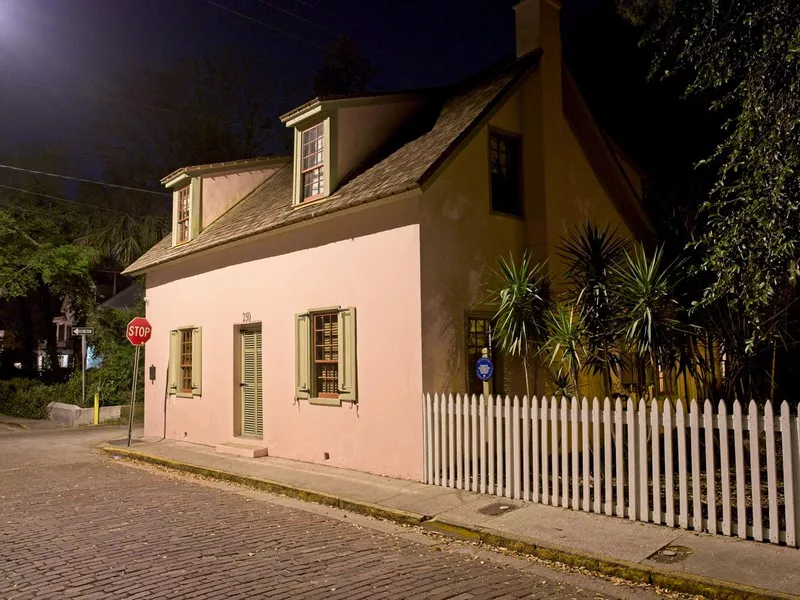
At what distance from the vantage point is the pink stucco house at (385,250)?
984 centimetres

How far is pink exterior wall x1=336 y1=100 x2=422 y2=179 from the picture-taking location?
11.8m

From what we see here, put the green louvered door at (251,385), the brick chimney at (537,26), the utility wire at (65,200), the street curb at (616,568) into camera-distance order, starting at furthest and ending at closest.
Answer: the utility wire at (65,200) → the green louvered door at (251,385) → the brick chimney at (537,26) → the street curb at (616,568)

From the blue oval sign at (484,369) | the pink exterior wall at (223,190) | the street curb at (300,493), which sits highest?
the pink exterior wall at (223,190)

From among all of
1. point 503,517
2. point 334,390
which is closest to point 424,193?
point 334,390

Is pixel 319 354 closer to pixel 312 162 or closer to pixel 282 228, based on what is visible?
pixel 282 228

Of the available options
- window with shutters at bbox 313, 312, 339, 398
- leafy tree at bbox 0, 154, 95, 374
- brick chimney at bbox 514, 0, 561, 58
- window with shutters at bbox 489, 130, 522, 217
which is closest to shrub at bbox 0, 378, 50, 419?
leafy tree at bbox 0, 154, 95, 374

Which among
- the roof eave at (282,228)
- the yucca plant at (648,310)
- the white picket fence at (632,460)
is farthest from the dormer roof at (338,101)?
the yucca plant at (648,310)

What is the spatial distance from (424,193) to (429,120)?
2.93 meters

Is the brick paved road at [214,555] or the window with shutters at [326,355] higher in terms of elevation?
the window with shutters at [326,355]

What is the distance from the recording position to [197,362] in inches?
573

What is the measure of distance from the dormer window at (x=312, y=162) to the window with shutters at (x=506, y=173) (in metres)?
3.06

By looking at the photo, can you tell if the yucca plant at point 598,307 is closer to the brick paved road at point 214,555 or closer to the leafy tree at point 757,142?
the leafy tree at point 757,142

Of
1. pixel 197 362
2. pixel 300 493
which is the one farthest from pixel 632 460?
pixel 197 362

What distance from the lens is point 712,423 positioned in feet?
21.4
